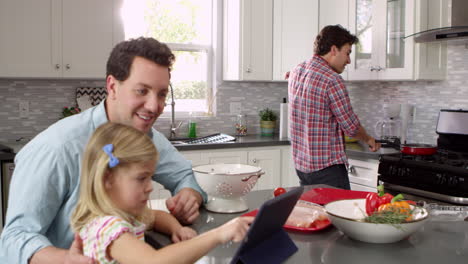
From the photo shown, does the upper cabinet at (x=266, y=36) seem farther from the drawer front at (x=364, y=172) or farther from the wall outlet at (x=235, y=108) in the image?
the drawer front at (x=364, y=172)


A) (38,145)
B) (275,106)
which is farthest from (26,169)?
(275,106)

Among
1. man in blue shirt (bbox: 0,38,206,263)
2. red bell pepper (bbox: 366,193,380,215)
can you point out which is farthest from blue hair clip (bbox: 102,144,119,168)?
red bell pepper (bbox: 366,193,380,215)

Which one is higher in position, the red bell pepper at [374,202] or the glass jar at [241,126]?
the glass jar at [241,126]

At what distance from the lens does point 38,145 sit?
1605 millimetres

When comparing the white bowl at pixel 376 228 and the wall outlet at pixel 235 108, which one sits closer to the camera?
the white bowl at pixel 376 228

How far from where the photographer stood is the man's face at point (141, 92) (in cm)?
169

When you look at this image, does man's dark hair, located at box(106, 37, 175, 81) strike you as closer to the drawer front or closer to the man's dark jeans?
the man's dark jeans

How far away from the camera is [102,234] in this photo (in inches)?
52.1

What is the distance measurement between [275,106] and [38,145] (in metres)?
3.80

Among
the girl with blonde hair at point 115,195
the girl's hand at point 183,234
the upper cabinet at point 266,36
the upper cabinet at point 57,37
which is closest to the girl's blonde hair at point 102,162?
the girl with blonde hair at point 115,195

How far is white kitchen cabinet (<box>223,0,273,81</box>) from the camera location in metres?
4.62

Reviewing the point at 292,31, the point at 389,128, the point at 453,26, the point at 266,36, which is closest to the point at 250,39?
the point at 266,36

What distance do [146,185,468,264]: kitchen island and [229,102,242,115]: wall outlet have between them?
324cm

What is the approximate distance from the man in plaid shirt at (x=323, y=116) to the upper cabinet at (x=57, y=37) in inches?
61.9
